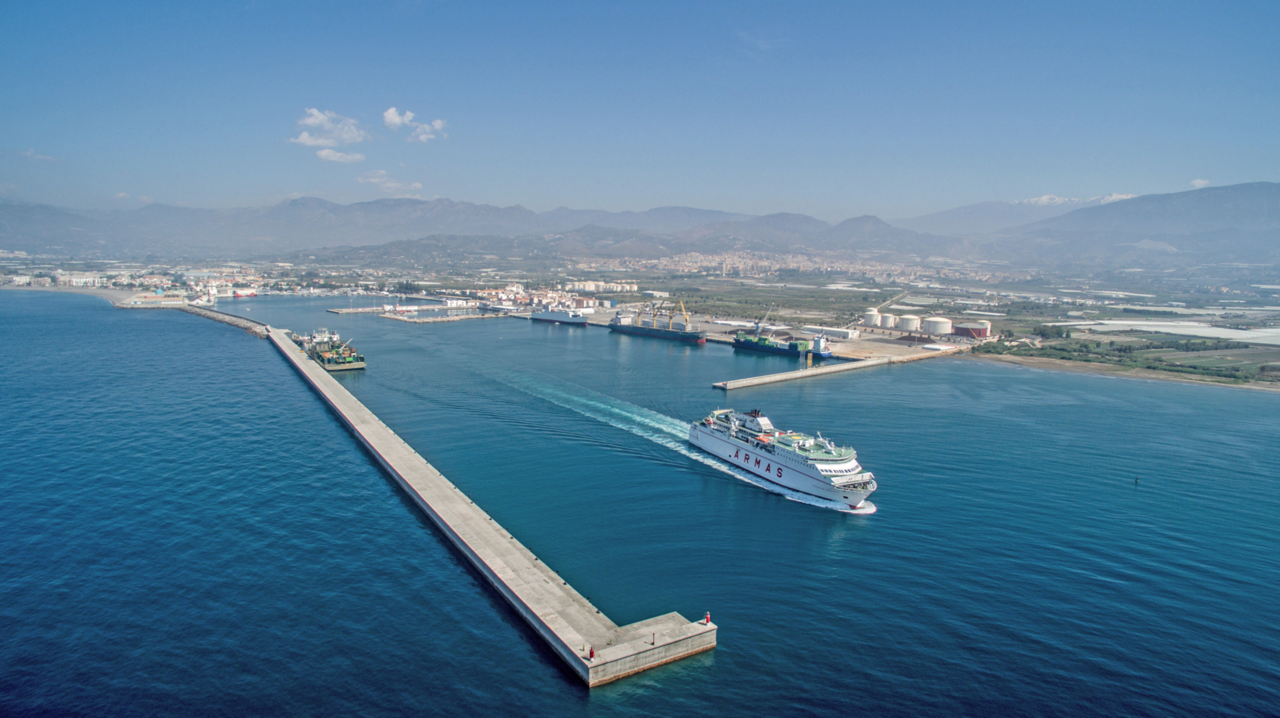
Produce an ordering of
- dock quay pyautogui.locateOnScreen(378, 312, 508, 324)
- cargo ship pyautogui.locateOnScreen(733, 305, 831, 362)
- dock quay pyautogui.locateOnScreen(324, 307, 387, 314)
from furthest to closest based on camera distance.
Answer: dock quay pyautogui.locateOnScreen(324, 307, 387, 314)
dock quay pyautogui.locateOnScreen(378, 312, 508, 324)
cargo ship pyautogui.locateOnScreen(733, 305, 831, 362)

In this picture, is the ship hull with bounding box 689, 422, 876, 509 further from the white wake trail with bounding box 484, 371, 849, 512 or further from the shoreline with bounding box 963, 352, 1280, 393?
the shoreline with bounding box 963, 352, 1280, 393

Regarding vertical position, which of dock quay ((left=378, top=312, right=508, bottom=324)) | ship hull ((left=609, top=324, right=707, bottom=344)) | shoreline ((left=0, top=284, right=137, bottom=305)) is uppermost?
shoreline ((left=0, top=284, right=137, bottom=305))

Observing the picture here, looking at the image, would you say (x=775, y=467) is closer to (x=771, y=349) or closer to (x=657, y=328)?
(x=771, y=349)

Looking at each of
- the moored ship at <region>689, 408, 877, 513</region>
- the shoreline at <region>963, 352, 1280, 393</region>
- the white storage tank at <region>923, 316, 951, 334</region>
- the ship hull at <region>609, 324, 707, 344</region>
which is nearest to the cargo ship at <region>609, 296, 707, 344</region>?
the ship hull at <region>609, 324, 707, 344</region>

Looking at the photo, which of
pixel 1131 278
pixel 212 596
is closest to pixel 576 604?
pixel 212 596

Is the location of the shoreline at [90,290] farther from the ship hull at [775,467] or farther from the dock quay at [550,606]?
the ship hull at [775,467]

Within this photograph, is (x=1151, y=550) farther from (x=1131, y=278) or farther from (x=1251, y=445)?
(x=1131, y=278)
